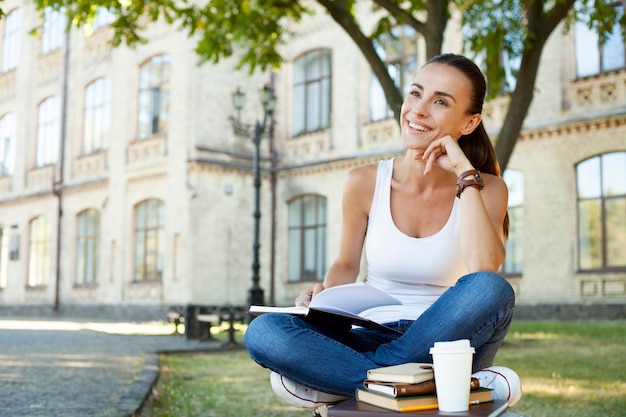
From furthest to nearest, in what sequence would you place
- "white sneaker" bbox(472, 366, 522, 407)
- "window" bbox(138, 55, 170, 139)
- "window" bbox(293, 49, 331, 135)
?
"window" bbox(138, 55, 170, 139), "window" bbox(293, 49, 331, 135), "white sneaker" bbox(472, 366, 522, 407)

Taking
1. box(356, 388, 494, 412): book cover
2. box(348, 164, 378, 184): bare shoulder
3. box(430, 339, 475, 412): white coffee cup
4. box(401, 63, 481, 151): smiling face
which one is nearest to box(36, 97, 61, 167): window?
box(348, 164, 378, 184): bare shoulder

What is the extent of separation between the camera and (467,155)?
2996mm

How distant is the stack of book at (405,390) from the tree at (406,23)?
287 inches

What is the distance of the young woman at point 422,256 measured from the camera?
2270 mm

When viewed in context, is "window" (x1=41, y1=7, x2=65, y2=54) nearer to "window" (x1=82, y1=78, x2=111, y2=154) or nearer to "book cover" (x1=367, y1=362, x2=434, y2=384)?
"window" (x1=82, y1=78, x2=111, y2=154)

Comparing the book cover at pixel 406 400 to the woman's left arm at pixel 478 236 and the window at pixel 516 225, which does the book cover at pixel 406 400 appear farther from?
the window at pixel 516 225

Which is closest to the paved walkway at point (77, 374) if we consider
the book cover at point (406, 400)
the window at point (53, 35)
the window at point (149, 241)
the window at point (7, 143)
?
the book cover at point (406, 400)

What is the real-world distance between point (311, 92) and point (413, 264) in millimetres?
19399

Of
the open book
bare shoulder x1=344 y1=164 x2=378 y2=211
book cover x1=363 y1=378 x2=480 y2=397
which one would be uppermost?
bare shoulder x1=344 y1=164 x2=378 y2=211

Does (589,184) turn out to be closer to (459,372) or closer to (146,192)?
(146,192)

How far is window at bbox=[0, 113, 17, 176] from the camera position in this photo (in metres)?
28.4

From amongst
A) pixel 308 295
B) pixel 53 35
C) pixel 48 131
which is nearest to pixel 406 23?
pixel 308 295

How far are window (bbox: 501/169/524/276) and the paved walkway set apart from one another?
7656 millimetres

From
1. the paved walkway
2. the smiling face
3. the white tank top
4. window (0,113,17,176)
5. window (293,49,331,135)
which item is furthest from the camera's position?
window (0,113,17,176)
